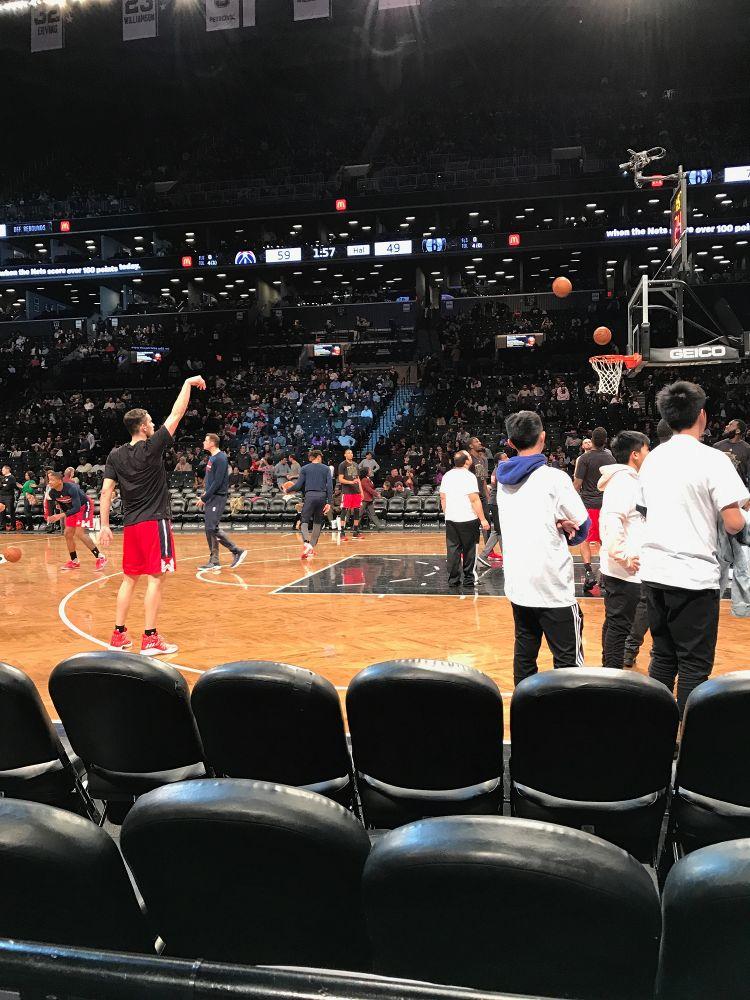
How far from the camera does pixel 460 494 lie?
851 centimetres

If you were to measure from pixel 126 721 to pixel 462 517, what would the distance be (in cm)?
657

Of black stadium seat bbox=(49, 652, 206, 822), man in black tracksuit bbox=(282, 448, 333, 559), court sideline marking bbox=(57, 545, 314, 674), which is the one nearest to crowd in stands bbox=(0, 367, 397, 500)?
man in black tracksuit bbox=(282, 448, 333, 559)

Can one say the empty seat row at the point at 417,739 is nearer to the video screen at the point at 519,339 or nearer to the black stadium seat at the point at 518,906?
the black stadium seat at the point at 518,906

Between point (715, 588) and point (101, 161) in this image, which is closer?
point (715, 588)

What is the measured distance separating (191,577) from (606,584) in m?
6.64

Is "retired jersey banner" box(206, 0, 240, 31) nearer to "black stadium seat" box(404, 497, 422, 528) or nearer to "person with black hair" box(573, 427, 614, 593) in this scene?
"black stadium seat" box(404, 497, 422, 528)

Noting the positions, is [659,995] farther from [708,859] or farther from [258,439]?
[258,439]

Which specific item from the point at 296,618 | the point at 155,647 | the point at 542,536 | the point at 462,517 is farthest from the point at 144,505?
the point at 462,517

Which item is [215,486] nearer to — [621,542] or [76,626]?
[76,626]

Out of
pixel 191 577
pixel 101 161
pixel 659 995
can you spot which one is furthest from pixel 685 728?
pixel 101 161

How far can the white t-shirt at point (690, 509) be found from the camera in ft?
10.9

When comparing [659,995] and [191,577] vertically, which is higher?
[659,995]

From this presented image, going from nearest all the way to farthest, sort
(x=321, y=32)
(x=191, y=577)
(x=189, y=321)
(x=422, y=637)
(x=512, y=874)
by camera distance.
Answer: (x=512, y=874) < (x=422, y=637) < (x=191, y=577) < (x=321, y=32) < (x=189, y=321)

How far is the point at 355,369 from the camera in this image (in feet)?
97.5
